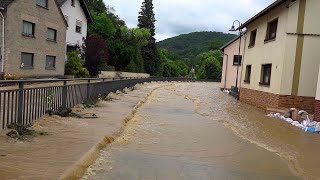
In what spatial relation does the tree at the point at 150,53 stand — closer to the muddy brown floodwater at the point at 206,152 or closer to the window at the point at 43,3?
the window at the point at 43,3

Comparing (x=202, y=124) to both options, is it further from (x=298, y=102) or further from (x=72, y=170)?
(x=72, y=170)

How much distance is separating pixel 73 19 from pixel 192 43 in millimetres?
90688

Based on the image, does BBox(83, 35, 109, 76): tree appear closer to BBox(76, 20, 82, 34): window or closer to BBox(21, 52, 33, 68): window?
BBox(76, 20, 82, 34): window

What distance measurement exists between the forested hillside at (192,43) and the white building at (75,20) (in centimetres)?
7208

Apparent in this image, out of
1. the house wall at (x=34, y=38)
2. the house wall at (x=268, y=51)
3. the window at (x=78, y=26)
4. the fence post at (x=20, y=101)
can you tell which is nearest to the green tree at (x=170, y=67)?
the window at (x=78, y=26)

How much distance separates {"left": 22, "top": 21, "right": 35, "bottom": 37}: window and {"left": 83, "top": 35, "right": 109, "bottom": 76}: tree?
9400 mm

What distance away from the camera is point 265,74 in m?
20.1

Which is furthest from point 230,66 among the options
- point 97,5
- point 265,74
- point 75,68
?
point 97,5

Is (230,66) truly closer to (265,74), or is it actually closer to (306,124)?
(265,74)

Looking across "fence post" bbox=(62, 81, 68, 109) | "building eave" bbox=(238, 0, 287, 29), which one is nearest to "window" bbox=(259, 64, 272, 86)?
"building eave" bbox=(238, 0, 287, 29)

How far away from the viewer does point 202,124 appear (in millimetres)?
12477

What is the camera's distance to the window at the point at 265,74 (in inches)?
762

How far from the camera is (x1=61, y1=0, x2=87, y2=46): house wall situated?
128ft

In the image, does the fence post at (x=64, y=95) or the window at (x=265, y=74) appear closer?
the fence post at (x=64, y=95)
